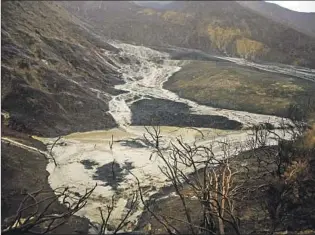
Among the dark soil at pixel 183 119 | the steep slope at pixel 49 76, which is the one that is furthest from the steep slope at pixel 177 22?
the dark soil at pixel 183 119

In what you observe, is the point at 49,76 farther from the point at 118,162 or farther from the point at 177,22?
the point at 177,22

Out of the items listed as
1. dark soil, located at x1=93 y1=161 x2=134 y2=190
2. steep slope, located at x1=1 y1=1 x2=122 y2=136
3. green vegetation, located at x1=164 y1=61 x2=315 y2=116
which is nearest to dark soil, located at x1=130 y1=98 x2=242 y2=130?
green vegetation, located at x1=164 y1=61 x2=315 y2=116

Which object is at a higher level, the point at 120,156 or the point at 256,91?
the point at 256,91

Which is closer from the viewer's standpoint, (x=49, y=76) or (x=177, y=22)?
(x=49, y=76)

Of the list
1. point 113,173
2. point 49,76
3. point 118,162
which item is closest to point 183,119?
point 118,162

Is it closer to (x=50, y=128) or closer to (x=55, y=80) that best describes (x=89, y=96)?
(x=55, y=80)

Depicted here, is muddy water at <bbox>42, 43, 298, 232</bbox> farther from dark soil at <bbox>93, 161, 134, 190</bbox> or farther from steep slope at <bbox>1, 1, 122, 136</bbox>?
steep slope at <bbox>1, 1, 122, 136</bbox>

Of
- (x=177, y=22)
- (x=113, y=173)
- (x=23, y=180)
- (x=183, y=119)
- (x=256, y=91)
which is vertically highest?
(x=177, y=22)

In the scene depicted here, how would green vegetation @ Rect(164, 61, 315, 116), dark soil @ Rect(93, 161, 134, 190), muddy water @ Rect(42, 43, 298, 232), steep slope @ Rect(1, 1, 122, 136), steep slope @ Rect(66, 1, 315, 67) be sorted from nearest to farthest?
1. green vegetation @ Rect(164, 61, 315, 116)
2. muddy water @ Rect(42, 43, 298, 232)
3. dark soil @ Rect(93, 161, 134, 190)
4. steep slope @ Rect(1, 1, 122, 136)
5. steep slope @ Rect(66, 1, 315, 67)

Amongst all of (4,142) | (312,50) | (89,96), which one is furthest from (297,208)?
(89,96)
